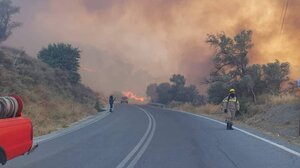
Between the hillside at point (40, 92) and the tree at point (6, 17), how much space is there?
966cm

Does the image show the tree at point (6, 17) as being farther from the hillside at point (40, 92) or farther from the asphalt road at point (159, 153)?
the asphalt road at point (159, 153)

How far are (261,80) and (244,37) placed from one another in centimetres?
444

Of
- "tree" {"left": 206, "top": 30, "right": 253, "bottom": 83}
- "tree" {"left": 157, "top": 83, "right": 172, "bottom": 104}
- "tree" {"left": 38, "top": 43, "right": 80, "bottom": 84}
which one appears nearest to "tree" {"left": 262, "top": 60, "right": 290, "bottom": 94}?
"tree" {"left": 206, "top": 30, "right": 253, "bottom": 83}

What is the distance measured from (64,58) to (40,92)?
23426 mm

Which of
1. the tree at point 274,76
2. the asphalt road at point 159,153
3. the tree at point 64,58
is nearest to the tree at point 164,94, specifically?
the tree at point 64,58

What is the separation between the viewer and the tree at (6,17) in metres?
59.8

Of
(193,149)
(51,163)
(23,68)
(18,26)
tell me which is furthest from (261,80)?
(18,26)

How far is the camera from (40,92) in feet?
119

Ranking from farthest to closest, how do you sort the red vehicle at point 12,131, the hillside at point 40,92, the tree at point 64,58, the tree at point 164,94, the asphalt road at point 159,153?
the tree at point 164,94, the tree at point 64,58, the hillside at point 40,92, the asphalt road at point 159,153, the red vehicle at point 12,131

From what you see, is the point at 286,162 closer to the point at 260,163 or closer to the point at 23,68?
the point at 260,163

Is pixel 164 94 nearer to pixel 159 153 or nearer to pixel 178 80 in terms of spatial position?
pixel 178 80

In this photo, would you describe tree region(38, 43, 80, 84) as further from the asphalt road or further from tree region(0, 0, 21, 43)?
the asphalt road

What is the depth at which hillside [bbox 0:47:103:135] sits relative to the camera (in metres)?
26.2

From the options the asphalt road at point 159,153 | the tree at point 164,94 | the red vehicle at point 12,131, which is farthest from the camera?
the tree at point 164,94
